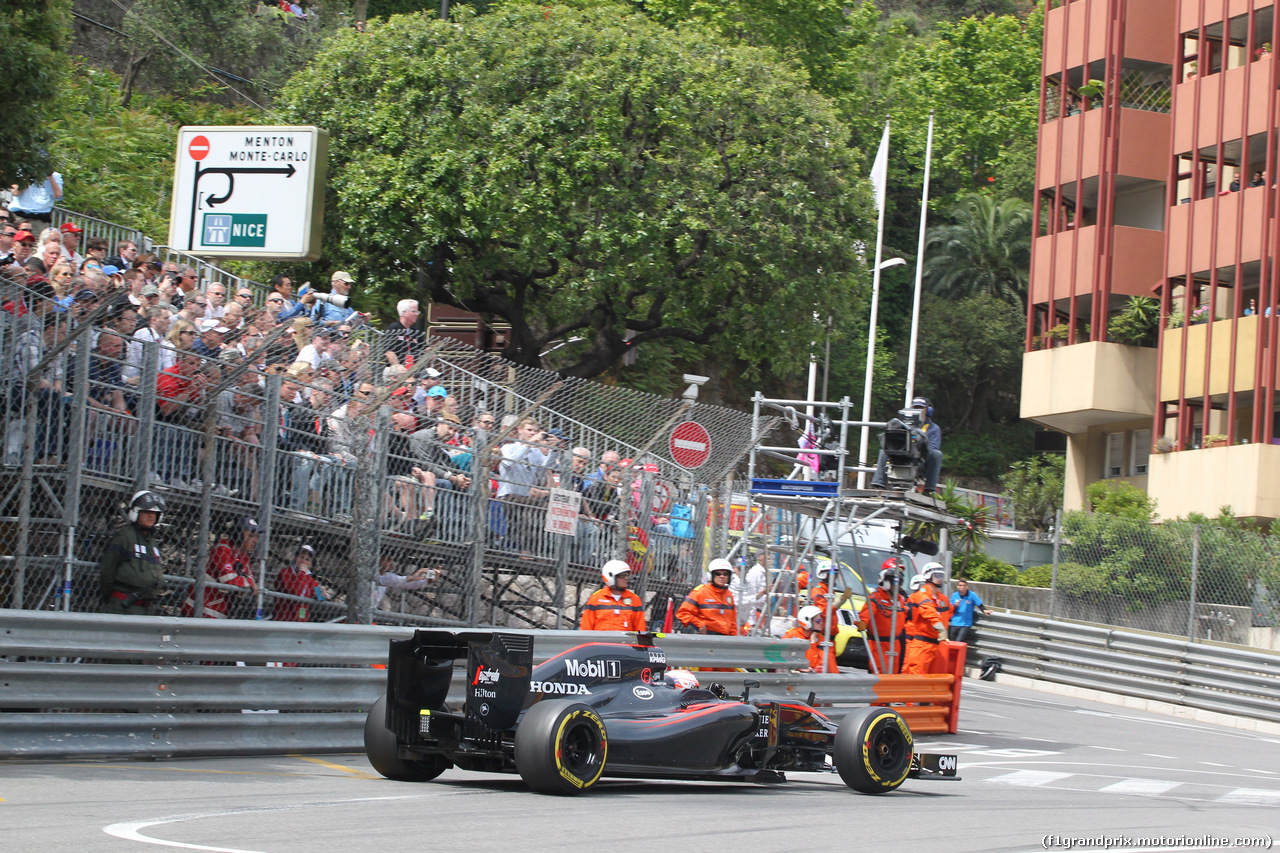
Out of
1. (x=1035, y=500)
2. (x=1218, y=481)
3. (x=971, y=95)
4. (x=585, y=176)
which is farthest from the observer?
(x=971, y=95)

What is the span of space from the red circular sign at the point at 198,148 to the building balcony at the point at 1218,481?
22497 mm

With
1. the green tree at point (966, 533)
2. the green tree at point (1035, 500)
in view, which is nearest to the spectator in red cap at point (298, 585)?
the green tree at point (966, 533)

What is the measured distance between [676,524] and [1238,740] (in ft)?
27.8

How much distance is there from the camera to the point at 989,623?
84.5 feet

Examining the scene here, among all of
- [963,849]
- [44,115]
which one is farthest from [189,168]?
[963,849]

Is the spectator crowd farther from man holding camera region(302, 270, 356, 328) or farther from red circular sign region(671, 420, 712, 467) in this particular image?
man holding camera region(302, 270, 356, 328)

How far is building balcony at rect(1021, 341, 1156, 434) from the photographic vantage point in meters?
36.9

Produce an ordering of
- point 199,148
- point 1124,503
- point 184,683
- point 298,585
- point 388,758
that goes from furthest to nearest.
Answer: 1. point 1124,503
2. point 199,148
3. point 298,585
4. point 184,683
5. point 388,758

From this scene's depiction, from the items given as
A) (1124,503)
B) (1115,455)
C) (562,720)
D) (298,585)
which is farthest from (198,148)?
(1115,455)

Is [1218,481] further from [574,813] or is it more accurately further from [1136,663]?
[574,813]

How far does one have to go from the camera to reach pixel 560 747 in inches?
346

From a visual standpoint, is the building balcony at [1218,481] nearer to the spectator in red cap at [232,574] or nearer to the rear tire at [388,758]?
the spectator in red cap at [232,574]

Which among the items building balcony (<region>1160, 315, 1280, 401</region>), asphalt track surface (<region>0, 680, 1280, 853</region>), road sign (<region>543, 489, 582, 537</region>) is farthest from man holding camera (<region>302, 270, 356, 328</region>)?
building balcony (<region>1160, 315, 1280, 401</region>)

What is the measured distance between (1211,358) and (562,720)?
28.1m
